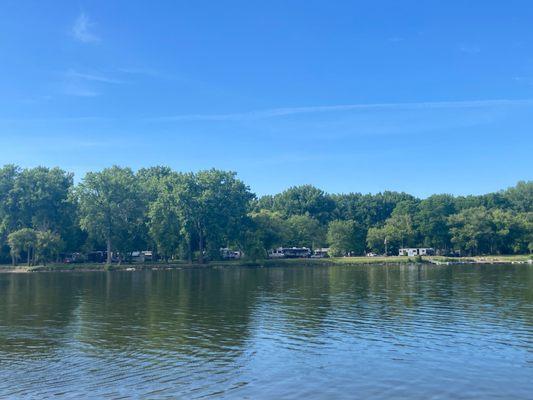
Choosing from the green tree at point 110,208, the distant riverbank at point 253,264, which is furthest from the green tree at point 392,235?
the green tree at point 110,208

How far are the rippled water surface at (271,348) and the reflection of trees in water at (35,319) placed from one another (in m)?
0.10

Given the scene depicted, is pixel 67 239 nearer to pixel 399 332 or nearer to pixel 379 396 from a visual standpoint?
pixel 399 332

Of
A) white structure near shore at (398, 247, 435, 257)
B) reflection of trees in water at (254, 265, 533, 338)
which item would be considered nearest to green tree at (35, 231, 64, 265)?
Result: reflection of trees in water at (254, 265, 533, 338)

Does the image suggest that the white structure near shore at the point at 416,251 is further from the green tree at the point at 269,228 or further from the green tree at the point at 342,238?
the green tree at the point at 269,228

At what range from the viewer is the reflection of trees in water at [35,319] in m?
27.1

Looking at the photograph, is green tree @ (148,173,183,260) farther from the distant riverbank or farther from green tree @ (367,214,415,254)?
green tree @ (367,214,415,254)

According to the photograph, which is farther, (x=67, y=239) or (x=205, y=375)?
(x=67, y=239)

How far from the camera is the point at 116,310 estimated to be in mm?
41344

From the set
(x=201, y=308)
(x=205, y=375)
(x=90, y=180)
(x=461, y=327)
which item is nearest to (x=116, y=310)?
(x=201, y=308)

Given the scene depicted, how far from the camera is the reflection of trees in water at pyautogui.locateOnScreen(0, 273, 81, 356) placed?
89.0 ft

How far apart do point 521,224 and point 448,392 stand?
502 ft

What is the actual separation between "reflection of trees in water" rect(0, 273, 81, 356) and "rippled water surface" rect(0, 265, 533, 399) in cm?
10

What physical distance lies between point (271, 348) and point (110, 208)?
4071 inches

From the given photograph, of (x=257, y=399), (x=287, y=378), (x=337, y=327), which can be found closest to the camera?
(x=257, y=399)
